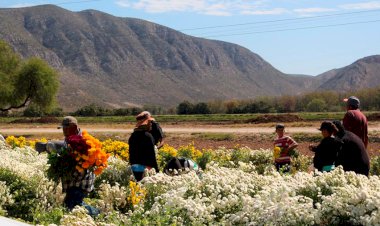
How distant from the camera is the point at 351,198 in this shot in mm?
5113

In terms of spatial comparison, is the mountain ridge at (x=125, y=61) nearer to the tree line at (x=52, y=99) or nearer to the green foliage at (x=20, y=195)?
the tree line at (x=52, y=99)

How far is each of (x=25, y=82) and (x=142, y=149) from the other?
121ft

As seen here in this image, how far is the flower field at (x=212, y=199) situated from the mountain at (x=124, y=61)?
350ft

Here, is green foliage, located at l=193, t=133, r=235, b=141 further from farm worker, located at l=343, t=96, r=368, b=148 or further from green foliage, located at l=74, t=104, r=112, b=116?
green foliage, located at l=74, t=104, r=112, b=116

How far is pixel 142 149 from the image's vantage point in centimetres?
873

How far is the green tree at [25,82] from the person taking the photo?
4344cm

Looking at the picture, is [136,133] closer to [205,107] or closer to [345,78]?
[205,107]

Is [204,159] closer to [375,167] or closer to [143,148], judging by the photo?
[375,167]

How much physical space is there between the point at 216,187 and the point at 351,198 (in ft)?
5.40

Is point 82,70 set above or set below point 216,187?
above

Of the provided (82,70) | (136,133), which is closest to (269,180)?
(136,133)

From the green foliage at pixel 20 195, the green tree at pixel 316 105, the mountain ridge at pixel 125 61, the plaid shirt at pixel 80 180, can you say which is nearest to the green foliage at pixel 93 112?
the green tree at pixel 316 105

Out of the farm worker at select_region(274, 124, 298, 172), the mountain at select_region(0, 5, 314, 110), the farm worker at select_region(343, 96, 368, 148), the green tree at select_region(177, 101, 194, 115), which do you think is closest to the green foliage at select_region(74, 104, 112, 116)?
the green tree at select_region(177, 101, 194, 115)

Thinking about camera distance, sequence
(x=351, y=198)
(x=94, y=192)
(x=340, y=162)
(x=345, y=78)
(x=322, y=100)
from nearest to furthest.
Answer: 1. (x=351, y=198)
2. (x=340, y=162)
3. (x=94, y=192)
4. (x=322, y=100)
5. (x=345, y=78)
